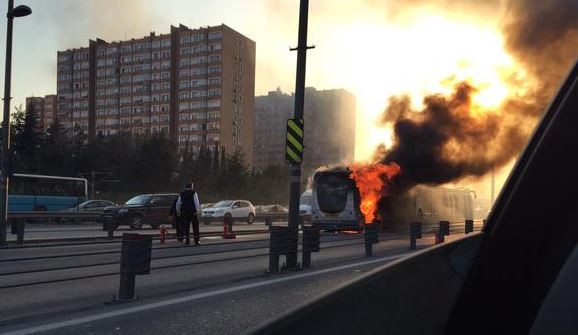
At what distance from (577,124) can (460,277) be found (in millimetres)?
523

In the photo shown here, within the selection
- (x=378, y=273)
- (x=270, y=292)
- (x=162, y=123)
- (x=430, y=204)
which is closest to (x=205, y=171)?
(x=162, y=123)

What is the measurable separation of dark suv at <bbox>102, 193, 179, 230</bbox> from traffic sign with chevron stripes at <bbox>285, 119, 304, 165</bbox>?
13.9m

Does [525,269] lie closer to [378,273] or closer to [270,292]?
[378,273]

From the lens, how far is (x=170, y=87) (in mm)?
138500

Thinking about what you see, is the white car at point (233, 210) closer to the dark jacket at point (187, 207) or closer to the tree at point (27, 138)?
the dark jacket at point (187, 207)

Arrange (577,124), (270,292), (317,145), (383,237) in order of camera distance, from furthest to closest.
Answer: (317,145) < (383,237) < (270,292) < (577,124)

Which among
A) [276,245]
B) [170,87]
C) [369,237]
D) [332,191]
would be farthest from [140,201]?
[170,87]

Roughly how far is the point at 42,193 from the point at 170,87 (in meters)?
107

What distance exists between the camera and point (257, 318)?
6.73 meters

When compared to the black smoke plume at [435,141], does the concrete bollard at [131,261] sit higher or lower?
lower

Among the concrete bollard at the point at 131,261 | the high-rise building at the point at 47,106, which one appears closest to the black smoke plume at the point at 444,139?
the concrete bollard at the point at 131,261

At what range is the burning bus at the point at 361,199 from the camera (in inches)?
973

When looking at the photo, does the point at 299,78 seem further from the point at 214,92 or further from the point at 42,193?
the point at 214,92

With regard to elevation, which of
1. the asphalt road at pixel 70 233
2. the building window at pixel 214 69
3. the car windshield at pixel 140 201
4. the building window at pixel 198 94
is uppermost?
the building window at pixel 214 69
